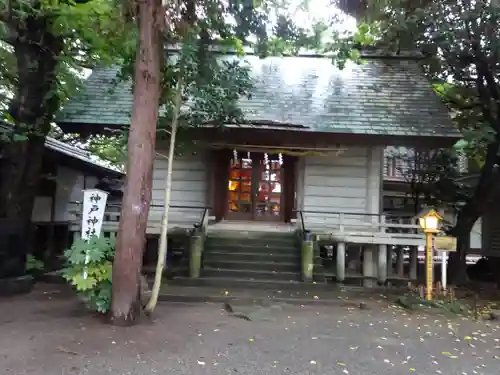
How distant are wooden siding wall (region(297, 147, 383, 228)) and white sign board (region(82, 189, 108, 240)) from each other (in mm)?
6498

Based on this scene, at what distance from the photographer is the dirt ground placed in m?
5.87

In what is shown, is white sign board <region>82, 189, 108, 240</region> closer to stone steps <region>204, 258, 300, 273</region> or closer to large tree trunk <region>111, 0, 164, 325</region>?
large tree trunk <region>111, 0, 164, 325</region>

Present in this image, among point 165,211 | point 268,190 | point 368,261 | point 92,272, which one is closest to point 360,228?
point 368,261

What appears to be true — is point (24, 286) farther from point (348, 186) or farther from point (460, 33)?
point (460, 33)

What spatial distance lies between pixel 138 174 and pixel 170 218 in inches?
252

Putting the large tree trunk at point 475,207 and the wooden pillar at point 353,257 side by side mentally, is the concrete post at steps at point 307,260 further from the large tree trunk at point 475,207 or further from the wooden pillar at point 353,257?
the large tree trunk at point 475,207

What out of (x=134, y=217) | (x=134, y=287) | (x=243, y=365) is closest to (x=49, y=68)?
(x=134, y=217)

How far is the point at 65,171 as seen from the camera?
18156 millimetres

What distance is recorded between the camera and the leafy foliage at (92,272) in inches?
308

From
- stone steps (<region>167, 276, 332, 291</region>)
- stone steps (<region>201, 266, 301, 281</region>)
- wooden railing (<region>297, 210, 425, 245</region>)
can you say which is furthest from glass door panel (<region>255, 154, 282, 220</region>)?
stone steps (<region>167, 276, 332, 291</region>)

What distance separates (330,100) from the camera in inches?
576

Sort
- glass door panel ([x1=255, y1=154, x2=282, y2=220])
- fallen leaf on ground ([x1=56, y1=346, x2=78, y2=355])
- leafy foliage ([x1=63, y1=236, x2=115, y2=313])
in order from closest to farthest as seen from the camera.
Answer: fallen leaf on ground ([x1=56, y1=346, x2=78, y2=355]), leafy foliage ([x1=63, y1=236, x2=115, y2=313]), glass door panel ([x1=255, y1=154, x2=282, y2=220])

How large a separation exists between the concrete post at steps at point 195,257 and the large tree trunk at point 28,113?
3.90 metres

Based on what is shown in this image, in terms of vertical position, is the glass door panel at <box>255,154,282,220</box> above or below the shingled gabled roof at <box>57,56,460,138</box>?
below
